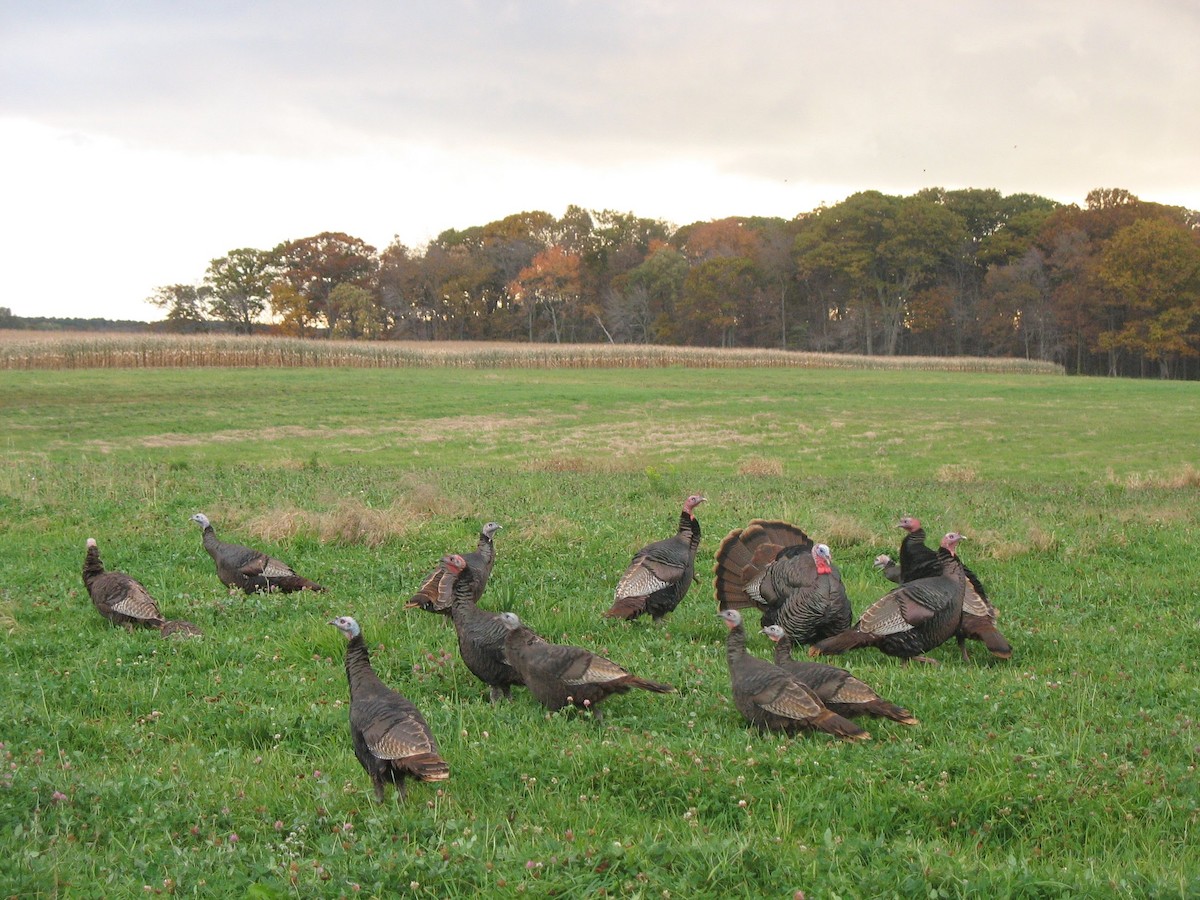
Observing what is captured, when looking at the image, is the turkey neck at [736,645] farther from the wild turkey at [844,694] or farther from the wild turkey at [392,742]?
the wild turkey at [392,742]

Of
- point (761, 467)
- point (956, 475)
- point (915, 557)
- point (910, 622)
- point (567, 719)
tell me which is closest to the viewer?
point (567, 719)

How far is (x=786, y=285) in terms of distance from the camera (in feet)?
A: 359

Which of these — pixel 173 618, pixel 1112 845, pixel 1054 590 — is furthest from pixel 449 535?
pixel 1112 845

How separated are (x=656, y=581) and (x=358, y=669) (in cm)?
392

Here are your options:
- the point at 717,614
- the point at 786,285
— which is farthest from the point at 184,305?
the point at 717,614

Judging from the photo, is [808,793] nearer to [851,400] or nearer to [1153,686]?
[1153,686]

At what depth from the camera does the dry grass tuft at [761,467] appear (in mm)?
24328

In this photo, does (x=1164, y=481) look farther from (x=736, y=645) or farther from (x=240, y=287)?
(x=240, y=287)

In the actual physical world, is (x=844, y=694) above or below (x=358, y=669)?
below

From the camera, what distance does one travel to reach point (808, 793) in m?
5.73

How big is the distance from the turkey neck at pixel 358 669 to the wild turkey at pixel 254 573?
456cm

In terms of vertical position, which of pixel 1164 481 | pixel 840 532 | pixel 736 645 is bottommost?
pixel 1164 481

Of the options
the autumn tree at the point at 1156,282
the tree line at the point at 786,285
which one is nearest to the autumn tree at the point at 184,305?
the tree line at the point at 786,285

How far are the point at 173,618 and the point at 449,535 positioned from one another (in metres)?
4.50
